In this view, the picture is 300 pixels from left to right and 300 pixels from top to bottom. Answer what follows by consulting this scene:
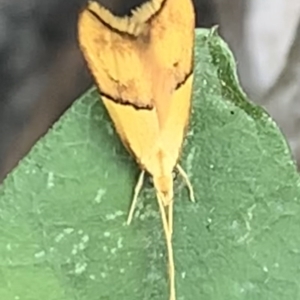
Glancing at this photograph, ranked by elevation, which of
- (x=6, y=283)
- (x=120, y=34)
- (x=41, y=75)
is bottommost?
(x=41, y=75)

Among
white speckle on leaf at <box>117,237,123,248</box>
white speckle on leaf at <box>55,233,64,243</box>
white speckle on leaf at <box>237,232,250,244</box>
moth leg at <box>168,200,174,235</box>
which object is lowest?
white speckle on leaf at <box>117,237,123,248</box>

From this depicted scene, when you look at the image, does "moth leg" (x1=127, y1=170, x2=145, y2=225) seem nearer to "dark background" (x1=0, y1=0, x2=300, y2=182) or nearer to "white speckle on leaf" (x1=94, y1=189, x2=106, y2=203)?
"white speckle on leaf" (x1=94, y1=189, x2=106, y2=203)

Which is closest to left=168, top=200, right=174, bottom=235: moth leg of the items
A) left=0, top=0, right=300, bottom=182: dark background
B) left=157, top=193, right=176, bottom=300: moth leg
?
left=157, top=193, right=176, bottom=300: moth leg

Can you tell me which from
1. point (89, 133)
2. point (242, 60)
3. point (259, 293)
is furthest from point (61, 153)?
point (242, 60)

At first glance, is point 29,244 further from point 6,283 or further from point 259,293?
point 259,293

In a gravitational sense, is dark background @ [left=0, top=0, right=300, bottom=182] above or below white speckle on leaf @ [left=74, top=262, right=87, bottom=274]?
below

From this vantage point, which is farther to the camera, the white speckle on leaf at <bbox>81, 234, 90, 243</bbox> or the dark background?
the dark background

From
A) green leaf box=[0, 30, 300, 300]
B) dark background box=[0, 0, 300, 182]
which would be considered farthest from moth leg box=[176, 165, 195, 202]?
dark background box=[0, 0, 300, 182]
